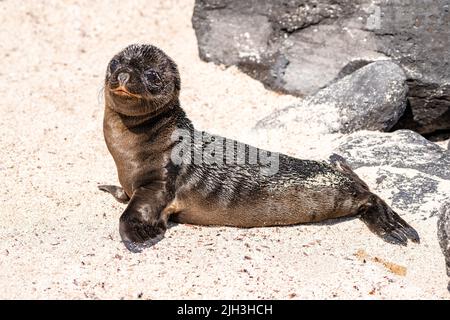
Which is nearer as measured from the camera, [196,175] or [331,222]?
[196,175]

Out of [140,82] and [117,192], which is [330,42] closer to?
[117,192]

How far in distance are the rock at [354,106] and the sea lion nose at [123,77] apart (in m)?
2.55

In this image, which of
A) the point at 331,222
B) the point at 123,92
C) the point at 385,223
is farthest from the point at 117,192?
the point at 385,223

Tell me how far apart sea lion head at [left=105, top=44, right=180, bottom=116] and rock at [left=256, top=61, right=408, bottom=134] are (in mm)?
2118

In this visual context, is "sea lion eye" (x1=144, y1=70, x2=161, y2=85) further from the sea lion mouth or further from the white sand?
the white sand

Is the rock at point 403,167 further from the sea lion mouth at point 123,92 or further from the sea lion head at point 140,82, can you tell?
the sea lion mouth at point 123,92

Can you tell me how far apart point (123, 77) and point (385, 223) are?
2.36m

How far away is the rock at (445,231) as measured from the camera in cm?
531

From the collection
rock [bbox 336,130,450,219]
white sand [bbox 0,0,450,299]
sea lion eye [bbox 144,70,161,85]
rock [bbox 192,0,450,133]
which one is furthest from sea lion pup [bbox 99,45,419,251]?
rock [bbox 192,0,450,133]

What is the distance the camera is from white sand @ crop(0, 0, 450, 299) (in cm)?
496

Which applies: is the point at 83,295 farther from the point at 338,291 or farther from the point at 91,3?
the point at 91,3

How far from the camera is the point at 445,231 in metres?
5.36

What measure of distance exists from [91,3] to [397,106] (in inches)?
195

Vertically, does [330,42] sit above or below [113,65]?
below
